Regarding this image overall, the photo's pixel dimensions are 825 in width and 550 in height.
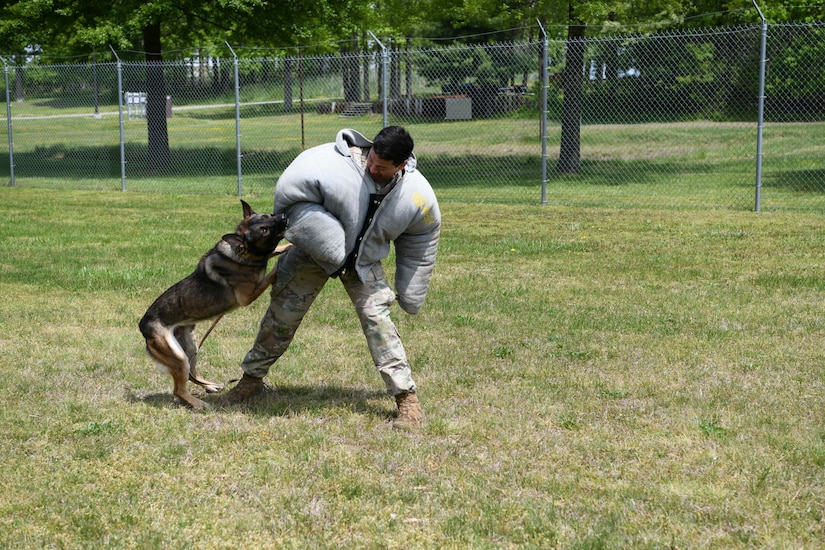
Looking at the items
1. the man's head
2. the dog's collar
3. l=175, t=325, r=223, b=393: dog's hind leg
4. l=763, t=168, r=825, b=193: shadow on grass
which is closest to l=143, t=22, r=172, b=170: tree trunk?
l=763, t=168, r=825, b=193: shadow on grass

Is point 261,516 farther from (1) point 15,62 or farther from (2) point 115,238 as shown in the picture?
(1) point 15,62

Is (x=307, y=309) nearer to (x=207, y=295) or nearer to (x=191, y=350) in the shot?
(x=207, y=295)

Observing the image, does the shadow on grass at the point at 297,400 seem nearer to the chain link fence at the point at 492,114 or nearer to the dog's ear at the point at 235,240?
the dog's ear at the point at 235,240

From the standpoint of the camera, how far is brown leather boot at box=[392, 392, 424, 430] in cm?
520

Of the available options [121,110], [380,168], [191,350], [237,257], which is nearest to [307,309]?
[237,257]

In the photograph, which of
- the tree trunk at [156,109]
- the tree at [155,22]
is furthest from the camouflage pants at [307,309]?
the tree trunk at [156,109]

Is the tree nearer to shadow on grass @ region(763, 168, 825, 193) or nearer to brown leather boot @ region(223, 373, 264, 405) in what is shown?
shadow on grass @ region(763, 168, 825, 193)

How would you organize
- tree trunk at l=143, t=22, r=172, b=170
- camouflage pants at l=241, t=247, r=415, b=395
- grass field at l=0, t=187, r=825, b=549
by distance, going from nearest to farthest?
grass field at l=0, t=187, r=825, b=549
camouflage pants at l=241, t=247, r=415, b=395
tree trunk at l=143, t=22, r=172, b=170

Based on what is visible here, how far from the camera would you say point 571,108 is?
1895cm

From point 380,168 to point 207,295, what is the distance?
4.14ft

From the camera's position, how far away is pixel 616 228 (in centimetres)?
1234

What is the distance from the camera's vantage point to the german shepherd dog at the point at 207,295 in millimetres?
5289

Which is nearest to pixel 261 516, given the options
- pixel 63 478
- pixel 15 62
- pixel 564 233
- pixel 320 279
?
pixel 63 478

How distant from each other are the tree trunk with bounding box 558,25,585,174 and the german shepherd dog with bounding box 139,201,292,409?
14111mm
